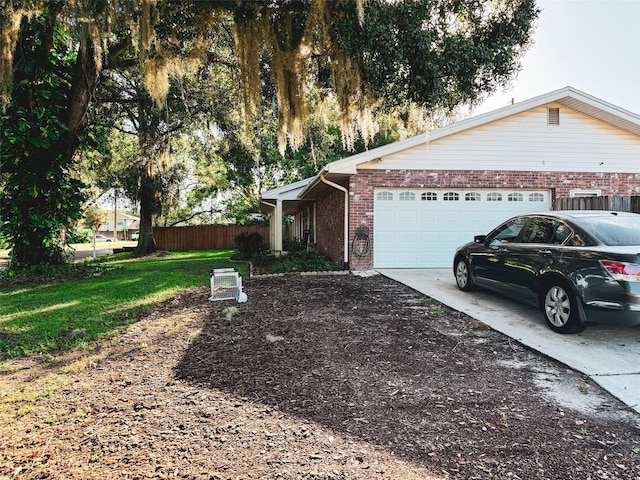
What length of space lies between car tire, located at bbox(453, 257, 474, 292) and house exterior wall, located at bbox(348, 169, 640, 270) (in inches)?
119

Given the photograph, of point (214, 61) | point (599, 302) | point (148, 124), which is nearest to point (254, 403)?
point (599, 302)

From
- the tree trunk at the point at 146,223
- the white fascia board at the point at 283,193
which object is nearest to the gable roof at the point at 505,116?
the white fascia board at the point at 283,193

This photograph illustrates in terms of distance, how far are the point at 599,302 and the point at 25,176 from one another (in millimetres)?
11638

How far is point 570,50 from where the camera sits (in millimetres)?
9000

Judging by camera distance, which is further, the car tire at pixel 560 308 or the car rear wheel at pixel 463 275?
the car rear wheel at pixel 463 275

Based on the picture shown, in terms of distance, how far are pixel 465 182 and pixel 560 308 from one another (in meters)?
5.98

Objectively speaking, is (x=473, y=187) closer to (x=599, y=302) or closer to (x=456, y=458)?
(x=599, y=302)

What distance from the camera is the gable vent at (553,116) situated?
10352 millimetres

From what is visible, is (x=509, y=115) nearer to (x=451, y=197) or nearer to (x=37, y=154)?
(x=451, y=197)

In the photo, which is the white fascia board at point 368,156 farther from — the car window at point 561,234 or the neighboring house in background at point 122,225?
the neighboring house in background at point 122,225

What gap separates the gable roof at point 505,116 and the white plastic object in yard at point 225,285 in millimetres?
3891

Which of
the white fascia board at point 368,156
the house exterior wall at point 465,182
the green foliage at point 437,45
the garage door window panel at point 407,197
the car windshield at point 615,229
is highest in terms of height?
the green foliage at point 437,45

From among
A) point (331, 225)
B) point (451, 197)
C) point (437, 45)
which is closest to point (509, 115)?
point (451, 197)

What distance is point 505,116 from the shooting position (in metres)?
10.1
